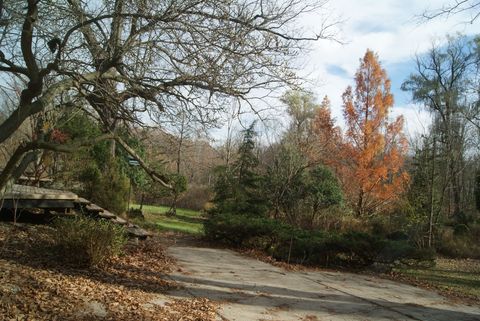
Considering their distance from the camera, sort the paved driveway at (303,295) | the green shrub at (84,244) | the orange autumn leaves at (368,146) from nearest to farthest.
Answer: the paved driveway at (303,295) → the green shrub at (84,244) → the orange autumn leaves at (368,146)

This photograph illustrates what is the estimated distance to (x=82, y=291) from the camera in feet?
19.3

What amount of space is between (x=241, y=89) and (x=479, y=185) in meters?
22.4

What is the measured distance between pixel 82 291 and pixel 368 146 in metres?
24.1

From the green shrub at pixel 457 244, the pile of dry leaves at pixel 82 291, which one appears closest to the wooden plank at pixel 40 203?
the pile of dry leaves at pixel 82 291

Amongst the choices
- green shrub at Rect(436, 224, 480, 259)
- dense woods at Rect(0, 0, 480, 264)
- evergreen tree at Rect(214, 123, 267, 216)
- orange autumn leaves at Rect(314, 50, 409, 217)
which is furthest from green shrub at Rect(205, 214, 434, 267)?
orange autumn leaves at Rect(314, 50, 409, 217)

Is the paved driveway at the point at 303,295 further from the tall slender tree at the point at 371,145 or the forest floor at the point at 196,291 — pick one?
the tall slender tree at the point at 371,145

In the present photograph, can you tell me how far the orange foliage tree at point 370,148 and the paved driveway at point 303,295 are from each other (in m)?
17.5

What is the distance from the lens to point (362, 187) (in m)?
27.1

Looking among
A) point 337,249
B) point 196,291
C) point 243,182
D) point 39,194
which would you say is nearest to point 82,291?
point 196,291

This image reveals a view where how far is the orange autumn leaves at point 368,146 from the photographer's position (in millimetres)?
27094

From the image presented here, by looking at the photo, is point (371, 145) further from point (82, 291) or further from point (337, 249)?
point (82, 291)

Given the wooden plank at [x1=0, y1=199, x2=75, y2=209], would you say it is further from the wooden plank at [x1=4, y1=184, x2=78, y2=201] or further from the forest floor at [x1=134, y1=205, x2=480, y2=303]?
the forest floor at [x1=134, y1=205, x2=480, y2=303]

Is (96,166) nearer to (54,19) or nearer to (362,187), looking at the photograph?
(54,19)

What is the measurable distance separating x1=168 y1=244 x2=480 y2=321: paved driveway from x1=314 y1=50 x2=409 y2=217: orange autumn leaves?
1743 centimetres
